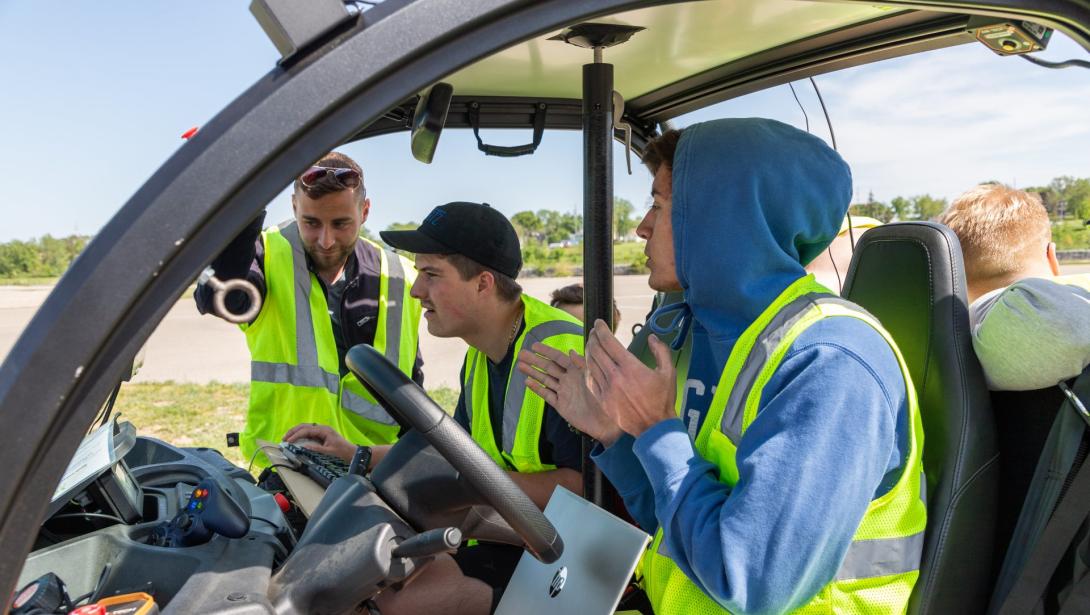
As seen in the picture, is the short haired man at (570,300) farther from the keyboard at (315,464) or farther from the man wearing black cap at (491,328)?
the keyboard at (315,464)

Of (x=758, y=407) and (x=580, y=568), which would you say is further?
(x=580, y=568)

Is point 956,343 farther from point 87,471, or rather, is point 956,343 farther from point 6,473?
point 87,471

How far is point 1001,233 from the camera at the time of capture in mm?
2047

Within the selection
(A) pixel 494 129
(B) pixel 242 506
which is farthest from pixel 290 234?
(B) pixel 242 506

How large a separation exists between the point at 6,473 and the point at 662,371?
3.16ft

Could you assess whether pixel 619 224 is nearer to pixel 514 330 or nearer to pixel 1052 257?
pixel 514 330

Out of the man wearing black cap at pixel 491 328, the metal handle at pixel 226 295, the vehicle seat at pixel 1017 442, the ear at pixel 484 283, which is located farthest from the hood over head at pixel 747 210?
the metal handle at pixel 226 295

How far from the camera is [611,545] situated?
1541 mm

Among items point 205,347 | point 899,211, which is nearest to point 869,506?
point 899,211

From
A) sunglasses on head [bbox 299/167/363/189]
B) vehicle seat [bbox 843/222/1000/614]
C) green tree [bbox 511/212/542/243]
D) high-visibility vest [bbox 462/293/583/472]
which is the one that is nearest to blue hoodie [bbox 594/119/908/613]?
vehicle seat [bbox 843/222/1000/614]

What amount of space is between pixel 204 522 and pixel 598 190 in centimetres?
101

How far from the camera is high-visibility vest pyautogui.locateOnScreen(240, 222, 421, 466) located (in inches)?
118

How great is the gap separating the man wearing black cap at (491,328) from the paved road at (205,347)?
5.48m

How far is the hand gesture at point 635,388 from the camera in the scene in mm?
1454
